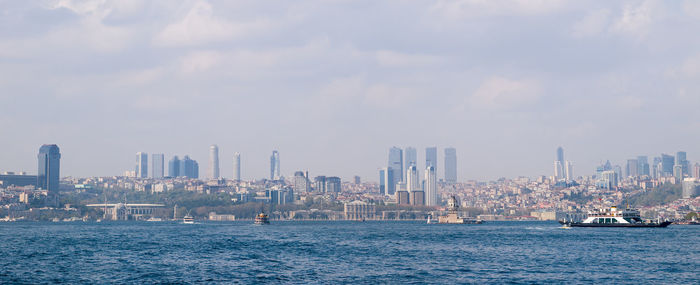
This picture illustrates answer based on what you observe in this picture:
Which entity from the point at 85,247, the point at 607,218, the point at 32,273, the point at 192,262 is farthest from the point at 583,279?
the point at 607,218

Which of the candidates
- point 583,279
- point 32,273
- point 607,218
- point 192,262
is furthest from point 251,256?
point 607,218

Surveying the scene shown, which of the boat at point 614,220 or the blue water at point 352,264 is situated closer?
the blue water at point 352,264

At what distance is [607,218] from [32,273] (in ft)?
341

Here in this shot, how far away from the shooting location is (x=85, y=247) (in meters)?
70.0

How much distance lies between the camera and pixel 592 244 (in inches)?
2891

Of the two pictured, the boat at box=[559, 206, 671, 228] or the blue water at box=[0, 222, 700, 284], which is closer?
the blue water at box=[0, 222, 700, 284]

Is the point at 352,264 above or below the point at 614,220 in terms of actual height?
below

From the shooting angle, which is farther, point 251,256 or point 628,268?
point 251,256

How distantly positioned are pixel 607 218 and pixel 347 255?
81.3 metres

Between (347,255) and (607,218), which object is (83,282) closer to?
(347,255)

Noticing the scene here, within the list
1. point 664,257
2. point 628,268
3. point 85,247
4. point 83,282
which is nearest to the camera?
point 83,282

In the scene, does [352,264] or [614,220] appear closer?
[352,264]

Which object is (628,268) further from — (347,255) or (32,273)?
(32,273)

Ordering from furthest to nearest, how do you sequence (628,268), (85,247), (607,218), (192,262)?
1. (607,218)
2. (85,247)
3. (192,262)
4. (628,268)
